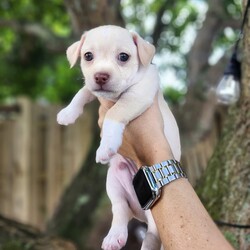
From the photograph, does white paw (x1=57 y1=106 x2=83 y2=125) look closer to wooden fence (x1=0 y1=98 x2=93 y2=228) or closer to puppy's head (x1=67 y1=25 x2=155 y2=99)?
puppy's head (x1=67 y1=25 x2=155 y2=99)

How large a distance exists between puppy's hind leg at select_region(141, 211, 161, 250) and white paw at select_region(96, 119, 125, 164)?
0.78 feet

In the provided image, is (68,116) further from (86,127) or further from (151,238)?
(86,127)

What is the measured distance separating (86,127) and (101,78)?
164 inches

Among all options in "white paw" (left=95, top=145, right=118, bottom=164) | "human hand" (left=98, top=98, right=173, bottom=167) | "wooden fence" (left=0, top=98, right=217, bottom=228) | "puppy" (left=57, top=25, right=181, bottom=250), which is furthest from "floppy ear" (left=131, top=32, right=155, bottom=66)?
"wooden fence" (left=0, top=98, right=217, bottom=228)

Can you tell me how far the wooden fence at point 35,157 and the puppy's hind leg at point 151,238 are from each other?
390 cm

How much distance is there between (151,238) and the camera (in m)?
1.33

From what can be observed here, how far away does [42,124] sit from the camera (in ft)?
17.5

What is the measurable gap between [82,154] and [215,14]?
6.57ft

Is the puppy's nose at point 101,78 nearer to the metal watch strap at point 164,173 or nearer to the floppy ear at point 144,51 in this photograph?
the floppy ear at point 144,51

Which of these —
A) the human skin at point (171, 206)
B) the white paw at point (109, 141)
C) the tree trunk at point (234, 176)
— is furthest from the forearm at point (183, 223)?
the tree trunk at point (234, 176)

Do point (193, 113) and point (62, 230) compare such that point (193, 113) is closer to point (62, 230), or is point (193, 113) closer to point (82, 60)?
point (62, 230)

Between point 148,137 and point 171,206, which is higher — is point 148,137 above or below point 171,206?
above

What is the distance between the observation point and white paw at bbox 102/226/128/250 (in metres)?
1.25

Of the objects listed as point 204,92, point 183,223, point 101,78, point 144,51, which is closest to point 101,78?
point 101,78
